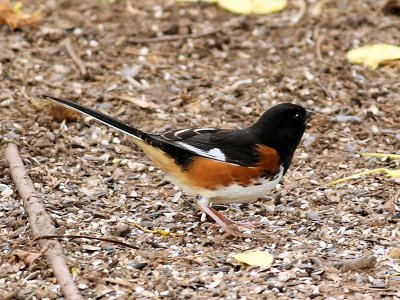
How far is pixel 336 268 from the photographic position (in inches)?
188

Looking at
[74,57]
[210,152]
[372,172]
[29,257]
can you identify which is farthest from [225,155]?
→ [74,57]

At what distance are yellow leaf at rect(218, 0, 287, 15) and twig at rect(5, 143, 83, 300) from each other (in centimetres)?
333

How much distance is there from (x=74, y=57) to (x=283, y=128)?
2792mm

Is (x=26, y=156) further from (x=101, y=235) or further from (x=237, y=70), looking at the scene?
(x=237, y=70)

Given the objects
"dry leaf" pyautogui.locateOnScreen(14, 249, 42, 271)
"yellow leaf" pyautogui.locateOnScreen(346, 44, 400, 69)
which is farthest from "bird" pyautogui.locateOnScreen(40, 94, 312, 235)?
"yellow leaf" pyautogui.locateOnScreen(346, 44, 400, 69)

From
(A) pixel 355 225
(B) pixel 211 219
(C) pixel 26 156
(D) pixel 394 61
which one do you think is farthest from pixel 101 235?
(D) pixel 394 61

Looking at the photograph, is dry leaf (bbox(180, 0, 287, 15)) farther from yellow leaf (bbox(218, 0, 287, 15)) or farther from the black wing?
the black wing

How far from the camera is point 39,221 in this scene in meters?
5.05

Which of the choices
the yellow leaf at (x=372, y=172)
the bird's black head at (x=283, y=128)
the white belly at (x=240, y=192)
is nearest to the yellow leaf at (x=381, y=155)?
the yellow leaf at (x=372, y=172)

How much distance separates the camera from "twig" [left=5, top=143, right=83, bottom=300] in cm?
437

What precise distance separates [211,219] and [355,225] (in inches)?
36.1

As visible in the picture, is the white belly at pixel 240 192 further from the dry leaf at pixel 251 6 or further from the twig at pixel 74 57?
the dry leaf at pixel 251 6

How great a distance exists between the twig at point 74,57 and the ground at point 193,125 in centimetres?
2

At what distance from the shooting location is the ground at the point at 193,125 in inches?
185
